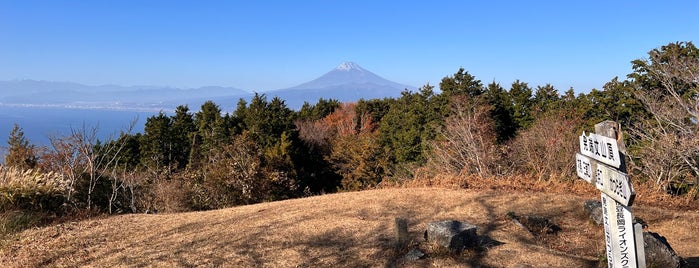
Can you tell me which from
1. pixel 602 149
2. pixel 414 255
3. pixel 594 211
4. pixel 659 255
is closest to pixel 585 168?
pixel 602 149

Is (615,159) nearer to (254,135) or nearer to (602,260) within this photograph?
(602,260)

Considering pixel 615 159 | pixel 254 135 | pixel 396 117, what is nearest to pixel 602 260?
pixel 615 159

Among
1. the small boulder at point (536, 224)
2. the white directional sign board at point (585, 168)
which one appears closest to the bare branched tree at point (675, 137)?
the small boulder at point (536, 224)

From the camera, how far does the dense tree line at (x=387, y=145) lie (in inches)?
455

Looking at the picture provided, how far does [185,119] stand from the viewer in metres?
29.8

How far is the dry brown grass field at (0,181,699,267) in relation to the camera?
5.21 m

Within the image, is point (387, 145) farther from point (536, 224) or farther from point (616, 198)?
point (616, 198)

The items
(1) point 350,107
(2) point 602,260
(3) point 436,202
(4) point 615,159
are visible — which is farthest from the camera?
(1) point 350,107

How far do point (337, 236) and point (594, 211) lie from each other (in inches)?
171

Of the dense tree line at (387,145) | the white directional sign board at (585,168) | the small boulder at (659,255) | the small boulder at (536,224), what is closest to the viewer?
the white directional sign board at (585,168)

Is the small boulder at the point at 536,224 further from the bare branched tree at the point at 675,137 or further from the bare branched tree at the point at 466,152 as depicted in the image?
the bare branched tree at the point at 466,152

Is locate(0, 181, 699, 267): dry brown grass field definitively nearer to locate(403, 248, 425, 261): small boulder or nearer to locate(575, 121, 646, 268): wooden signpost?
locate(403, 248, 425, 261): small boulder

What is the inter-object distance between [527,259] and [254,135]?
22.1m

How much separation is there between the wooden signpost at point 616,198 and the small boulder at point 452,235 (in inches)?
84.5
